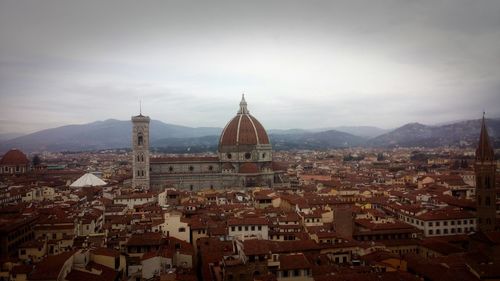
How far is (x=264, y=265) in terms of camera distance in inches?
1021

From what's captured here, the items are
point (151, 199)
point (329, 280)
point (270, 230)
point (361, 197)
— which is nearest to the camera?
point (329, 280)

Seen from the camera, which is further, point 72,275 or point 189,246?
point 189,246

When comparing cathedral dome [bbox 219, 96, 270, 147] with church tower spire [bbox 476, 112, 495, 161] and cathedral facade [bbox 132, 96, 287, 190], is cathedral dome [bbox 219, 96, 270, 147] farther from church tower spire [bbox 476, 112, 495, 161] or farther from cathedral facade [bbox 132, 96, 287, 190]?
church tower spire [bbox 476, 112, 495, 161]

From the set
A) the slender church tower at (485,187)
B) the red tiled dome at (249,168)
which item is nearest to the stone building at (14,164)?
the red tiled dome at (249,168)

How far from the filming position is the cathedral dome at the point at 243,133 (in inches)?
3216

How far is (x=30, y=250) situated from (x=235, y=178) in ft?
158

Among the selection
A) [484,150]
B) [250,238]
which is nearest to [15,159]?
[250,238]

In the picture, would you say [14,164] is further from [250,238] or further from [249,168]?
[250,238]

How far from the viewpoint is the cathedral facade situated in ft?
252

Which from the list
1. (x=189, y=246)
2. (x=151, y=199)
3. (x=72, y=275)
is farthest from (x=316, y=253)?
Result: (x=151, y=199)

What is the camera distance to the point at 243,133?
82500 mm

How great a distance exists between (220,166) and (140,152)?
510 inches

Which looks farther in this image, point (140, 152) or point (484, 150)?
point (140, 152)

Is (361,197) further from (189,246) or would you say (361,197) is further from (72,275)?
(72,275)
